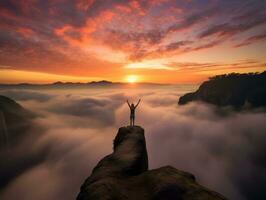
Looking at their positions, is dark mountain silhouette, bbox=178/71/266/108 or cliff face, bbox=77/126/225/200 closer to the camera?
cliff face, bbox=77/126/225/200

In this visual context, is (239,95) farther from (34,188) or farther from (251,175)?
(34,188)

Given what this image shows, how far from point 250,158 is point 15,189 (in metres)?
171

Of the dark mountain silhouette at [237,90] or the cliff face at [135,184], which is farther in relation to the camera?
the dark mountain silhouette at [237,90]

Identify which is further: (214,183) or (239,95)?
(239,95)

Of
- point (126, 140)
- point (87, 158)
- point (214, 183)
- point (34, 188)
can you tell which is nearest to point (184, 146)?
point (214, 183)

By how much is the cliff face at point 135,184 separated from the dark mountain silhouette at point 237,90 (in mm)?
170401

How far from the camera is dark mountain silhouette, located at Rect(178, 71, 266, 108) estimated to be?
15500 centimetres

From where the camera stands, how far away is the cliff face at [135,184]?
9.34 meters

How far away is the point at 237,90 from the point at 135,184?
571ft

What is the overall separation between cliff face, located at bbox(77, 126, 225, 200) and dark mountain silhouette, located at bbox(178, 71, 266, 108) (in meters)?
170

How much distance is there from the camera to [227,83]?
6471 inches

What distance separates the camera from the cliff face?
30.7ft

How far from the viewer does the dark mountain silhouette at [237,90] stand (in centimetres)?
15500

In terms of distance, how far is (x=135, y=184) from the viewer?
37.8 feet
